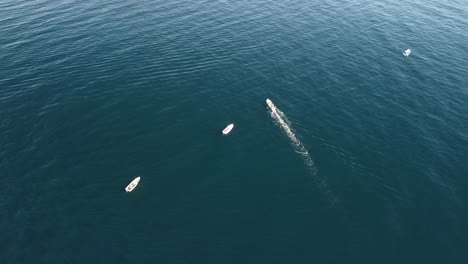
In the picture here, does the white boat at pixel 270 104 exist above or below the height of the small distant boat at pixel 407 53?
below

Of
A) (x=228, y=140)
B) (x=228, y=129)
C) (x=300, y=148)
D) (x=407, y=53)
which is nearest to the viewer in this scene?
(x=300, y=148)

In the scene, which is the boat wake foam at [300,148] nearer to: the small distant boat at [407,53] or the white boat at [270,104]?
the white boat at [270,104]

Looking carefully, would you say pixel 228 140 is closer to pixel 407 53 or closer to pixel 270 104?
pixel 270 104

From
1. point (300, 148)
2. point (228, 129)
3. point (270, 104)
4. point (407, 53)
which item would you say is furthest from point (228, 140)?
point (407, 53)

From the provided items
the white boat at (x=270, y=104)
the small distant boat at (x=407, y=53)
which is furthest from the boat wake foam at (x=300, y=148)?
the small distant boat at (x=407, y=53)

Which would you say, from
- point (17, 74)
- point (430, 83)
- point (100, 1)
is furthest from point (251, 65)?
point (100, 1)

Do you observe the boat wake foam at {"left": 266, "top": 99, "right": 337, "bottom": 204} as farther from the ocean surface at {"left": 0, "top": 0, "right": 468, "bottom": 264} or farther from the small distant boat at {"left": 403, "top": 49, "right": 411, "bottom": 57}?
the small distant boat at {"left": 403, "top": 49, "right": 411, "bottom": 57}
